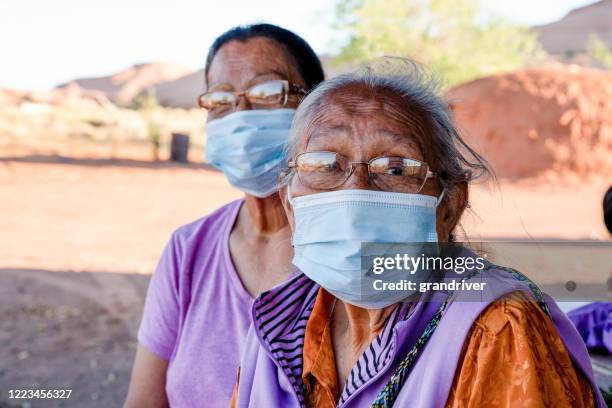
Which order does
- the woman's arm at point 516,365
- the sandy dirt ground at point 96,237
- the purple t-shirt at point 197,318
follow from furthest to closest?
the sandy dirt ground at point 96,237, the purple t-shirt at point 197,318, the woman's arm at point 516,365

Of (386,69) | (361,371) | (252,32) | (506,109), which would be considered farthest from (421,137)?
(506,109)

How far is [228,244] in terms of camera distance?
7.91ft

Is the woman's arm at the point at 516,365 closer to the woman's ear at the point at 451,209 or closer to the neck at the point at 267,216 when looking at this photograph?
the woman's ear at the point at 451,209

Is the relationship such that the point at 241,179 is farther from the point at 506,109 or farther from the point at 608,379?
the point at 506,109

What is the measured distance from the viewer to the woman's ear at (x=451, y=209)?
1.70m

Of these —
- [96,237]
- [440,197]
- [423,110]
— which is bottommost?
[96,237]

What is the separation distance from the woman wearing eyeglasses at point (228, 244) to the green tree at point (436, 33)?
21.5 m

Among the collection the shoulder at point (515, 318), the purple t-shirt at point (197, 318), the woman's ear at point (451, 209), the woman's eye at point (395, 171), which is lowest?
the purple t-shirt at point (197, 318)

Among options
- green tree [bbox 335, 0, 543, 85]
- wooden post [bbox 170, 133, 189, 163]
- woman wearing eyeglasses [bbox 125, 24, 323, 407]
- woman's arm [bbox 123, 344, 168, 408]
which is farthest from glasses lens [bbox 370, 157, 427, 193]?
green tree [bbox 335, 0, 543, 85]

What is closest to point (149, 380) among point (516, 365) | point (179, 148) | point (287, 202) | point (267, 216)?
point (267, 216)

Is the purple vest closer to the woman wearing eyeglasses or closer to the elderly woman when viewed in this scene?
the elderly woman

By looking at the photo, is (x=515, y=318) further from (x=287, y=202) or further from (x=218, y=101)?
(x=218, y=101)

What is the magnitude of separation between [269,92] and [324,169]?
2.86ft

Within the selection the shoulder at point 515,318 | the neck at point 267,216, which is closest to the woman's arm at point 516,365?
the shoulder at point 515,318
